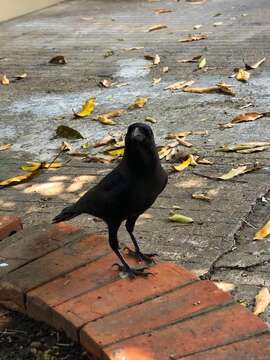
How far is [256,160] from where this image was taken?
436cm

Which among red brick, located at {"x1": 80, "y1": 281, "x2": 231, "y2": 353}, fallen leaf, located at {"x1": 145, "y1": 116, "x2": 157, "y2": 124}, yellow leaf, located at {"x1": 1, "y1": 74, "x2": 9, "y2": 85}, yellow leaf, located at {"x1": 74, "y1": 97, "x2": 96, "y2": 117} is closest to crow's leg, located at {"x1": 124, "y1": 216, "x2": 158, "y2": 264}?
red brick, located at {"x1": 80, "y1": 281, "x2": 231, "y2": 353}

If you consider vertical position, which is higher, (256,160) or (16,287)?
(16,287)

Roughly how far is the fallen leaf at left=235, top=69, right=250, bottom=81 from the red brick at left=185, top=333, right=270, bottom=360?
4.26 m

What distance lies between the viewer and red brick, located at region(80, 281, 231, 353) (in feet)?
7.71

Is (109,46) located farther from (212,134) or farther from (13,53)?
(212,134)

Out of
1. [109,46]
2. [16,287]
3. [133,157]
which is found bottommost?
[109,46]

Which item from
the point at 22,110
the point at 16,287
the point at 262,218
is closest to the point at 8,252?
the point at 16,287

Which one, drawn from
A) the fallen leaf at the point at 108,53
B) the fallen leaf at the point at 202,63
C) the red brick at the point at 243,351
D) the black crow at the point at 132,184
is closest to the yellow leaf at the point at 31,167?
the black crow at the point at 132,184

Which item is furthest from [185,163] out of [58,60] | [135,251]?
[58,60]

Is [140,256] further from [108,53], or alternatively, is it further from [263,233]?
[108,53]

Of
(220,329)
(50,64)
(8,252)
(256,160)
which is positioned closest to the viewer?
(220,329)

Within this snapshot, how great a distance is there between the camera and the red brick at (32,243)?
2.93m

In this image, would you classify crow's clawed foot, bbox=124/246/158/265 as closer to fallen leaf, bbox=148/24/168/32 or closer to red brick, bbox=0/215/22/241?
red brick, bbox=0/215/22/241

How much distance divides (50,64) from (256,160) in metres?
3.84
